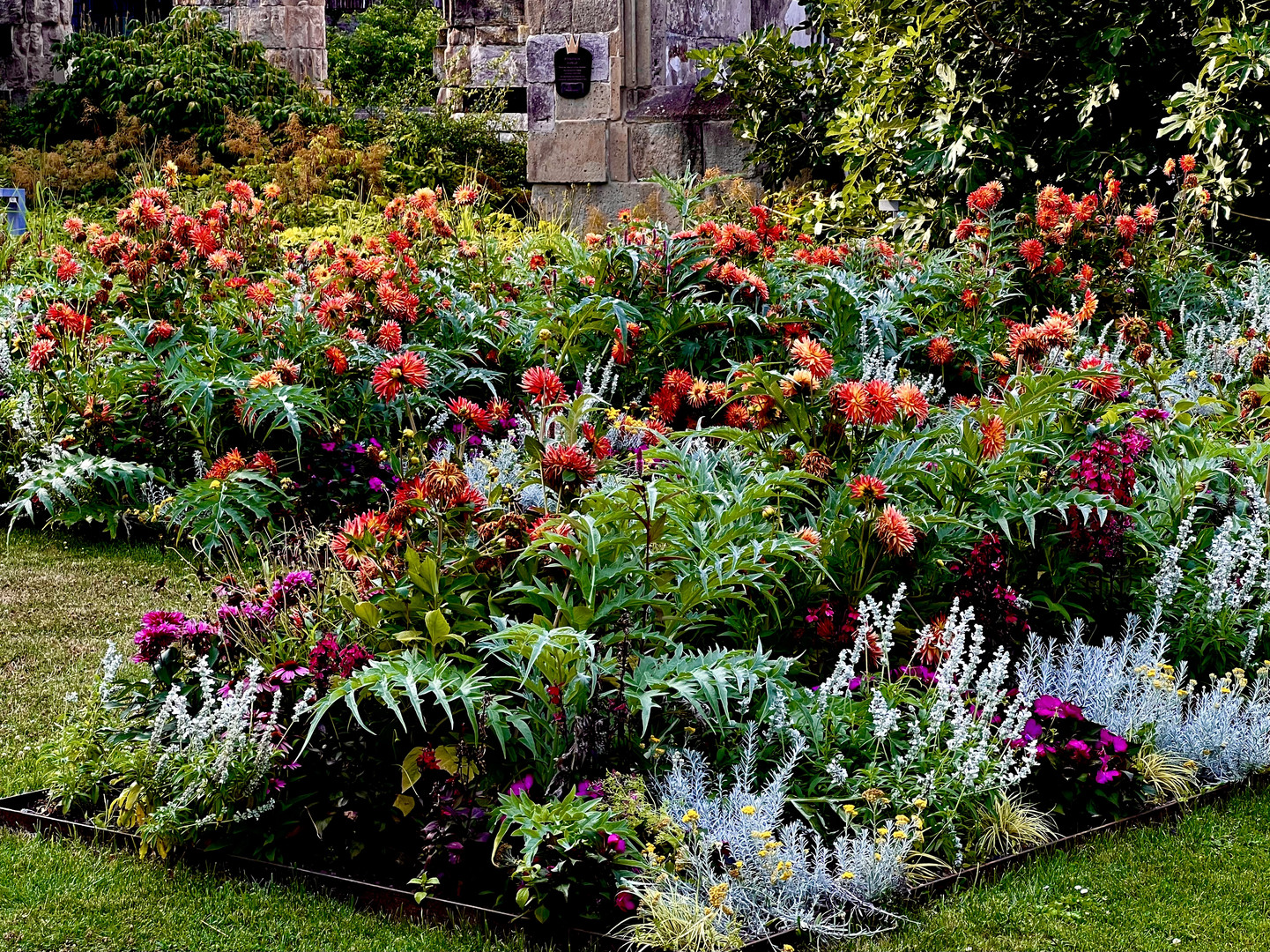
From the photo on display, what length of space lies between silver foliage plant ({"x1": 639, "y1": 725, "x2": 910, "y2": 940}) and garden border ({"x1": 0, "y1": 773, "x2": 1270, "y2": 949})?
0.07 metres

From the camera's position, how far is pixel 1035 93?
9016 millimetres

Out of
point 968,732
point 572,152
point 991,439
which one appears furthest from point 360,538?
point 572,152

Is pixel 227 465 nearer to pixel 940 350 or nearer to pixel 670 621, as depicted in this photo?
pixel 670 621

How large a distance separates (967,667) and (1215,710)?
0.84 meters

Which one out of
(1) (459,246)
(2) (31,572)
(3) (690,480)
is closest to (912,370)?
(1) (459,246)

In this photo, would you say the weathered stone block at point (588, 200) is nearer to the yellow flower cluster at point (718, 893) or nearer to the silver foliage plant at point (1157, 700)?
the silver foliage plant at point (1157, 700)

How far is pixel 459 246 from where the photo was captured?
6918 millimetres

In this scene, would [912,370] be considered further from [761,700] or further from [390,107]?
[390,107]

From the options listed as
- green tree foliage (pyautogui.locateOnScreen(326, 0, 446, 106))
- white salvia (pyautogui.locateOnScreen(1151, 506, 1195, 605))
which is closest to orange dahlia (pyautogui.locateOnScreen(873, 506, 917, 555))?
white salvia (pyautogui.locateOnScreen(1151, 506, 1195, 605))

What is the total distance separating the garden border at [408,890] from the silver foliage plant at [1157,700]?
13 centimetres

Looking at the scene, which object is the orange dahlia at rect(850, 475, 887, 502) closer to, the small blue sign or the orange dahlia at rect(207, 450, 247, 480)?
the orange dahlia at rect(207, 450, 247, 480)

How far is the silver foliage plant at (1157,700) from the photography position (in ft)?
12.0

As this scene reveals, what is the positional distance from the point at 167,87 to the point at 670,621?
14295mm

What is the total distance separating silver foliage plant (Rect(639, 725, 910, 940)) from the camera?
9.46 ft
